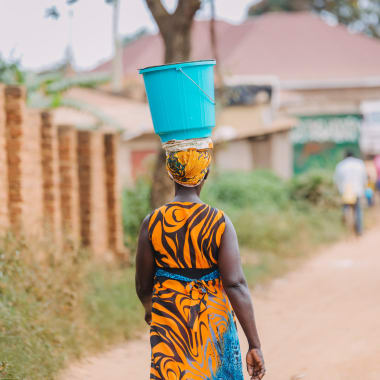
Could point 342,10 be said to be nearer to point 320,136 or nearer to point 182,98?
point 320,136

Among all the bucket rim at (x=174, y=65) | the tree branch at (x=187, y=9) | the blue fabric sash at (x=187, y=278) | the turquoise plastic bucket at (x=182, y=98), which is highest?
the tree branch at (x=187, y=9)

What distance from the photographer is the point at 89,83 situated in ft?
41.7

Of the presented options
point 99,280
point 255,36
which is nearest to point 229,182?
point 99,280

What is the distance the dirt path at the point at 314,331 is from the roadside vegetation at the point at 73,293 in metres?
0.26

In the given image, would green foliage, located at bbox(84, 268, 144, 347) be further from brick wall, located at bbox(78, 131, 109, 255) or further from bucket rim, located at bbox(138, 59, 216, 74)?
bucket rim, located at bbox(138, 59, 216, 74)

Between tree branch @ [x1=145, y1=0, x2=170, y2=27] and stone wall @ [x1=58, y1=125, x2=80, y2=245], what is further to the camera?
tree branch @ [x1=145, y1=0, x2=170, y2=27]

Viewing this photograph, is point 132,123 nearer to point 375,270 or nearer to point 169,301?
point 375,270

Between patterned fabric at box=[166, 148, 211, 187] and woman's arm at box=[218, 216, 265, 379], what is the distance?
0.89 ft

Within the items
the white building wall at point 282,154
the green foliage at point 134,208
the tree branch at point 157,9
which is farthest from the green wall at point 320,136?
the tree branch at point 157,9

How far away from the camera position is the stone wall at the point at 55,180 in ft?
23.9

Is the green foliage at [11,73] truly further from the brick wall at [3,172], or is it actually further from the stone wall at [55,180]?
the brick wall at [3,172]

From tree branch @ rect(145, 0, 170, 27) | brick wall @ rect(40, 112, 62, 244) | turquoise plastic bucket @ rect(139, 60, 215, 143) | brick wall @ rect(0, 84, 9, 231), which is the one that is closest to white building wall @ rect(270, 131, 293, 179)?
tree branch @ rect(145, 0, 170, 27)

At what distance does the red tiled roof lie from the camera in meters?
24.6

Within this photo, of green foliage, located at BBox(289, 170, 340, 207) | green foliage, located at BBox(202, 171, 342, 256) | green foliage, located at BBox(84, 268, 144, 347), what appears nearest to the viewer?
green foliage, located at BBox(84, 268, 144, 347)
